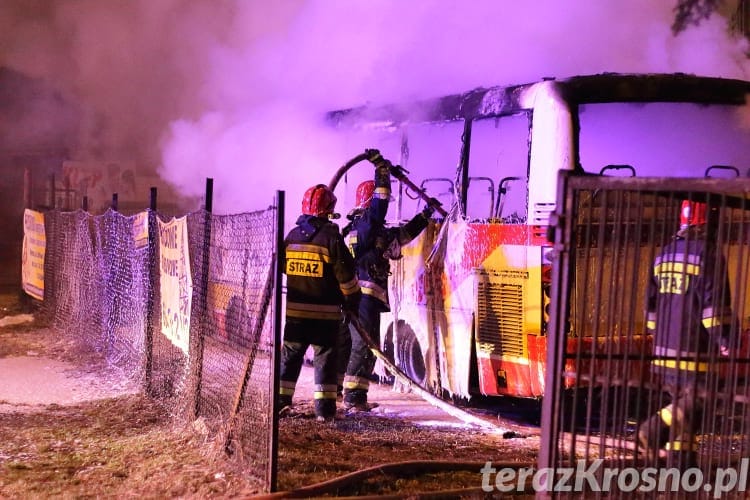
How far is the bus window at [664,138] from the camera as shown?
6125mm

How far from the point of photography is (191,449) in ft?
17.7

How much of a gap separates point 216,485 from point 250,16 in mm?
10272

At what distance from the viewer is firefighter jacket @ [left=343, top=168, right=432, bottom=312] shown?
22.9 ft

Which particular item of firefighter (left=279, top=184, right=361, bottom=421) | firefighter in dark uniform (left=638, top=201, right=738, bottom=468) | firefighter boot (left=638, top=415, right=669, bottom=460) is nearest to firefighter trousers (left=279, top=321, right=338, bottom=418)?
firefighter (left=279, top=184, right=361, bottom=421)

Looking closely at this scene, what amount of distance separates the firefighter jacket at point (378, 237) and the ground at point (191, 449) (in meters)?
1.10

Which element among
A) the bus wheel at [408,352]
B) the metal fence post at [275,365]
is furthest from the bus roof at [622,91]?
the metal fence post at [275,365]

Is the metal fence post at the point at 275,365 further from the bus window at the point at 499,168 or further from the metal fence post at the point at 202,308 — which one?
the bus window at the point at 499,168

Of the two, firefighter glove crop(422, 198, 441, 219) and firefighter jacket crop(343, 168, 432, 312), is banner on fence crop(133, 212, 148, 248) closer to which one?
firefighter jacket crop(343, 168, 432, 312)

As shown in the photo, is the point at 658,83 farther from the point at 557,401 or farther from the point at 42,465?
the point at 42,465

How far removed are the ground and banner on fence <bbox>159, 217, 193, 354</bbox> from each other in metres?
0.64

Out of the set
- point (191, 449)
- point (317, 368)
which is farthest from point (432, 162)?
point (191, 449)

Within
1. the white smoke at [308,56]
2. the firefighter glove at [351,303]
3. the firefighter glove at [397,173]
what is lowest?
the firefighter glove at [351,303]

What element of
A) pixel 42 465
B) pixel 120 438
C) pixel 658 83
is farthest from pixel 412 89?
pixel 42 465

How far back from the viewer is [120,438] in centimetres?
575
